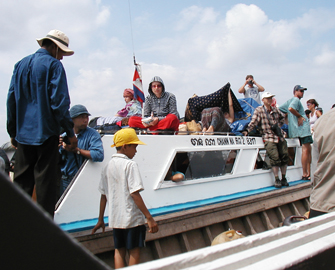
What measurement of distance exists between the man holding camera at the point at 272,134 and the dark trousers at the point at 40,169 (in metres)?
3.86

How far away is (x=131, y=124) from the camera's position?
4.23 metres

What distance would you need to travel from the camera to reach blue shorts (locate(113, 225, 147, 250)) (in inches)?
93.0

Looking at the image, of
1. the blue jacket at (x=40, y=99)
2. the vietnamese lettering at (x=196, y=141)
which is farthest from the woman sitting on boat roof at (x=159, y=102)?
the blue jacket at (x=40, y=99)

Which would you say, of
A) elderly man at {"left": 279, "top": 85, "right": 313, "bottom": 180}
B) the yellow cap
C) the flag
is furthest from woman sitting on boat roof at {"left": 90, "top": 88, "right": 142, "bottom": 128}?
elderly man at {"left": 279, "top": 85, "right": 313, "bottom": 180}

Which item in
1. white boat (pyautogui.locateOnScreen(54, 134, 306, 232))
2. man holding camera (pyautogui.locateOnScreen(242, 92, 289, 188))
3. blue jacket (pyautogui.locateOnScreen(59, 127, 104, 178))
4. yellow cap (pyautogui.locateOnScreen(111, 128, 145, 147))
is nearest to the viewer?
yellow cap (pyautogui.locateOnScreen(111, 128, 145, 147))

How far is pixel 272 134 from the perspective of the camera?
5414mm

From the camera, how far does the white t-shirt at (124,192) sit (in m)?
2.32

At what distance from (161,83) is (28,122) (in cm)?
264

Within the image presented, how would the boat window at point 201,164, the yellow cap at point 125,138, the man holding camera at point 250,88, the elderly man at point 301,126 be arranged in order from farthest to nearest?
the man holding camera at point 250,88 → the elderly man at point 301,126 → the boat window at point 201,164 → the yellow cap at point 125,138

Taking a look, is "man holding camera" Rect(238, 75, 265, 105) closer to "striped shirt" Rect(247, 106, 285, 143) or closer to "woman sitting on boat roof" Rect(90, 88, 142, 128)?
"striped shirt" Rect(247, 106, 285, 143)

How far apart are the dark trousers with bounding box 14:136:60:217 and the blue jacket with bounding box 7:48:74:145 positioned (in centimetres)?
8

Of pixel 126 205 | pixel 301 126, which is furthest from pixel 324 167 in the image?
pixel 301 126

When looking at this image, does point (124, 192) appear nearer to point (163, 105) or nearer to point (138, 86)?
point (163, 105)

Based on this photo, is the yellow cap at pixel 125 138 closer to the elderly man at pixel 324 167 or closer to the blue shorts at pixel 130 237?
the blue shorts at pixel 130 237
